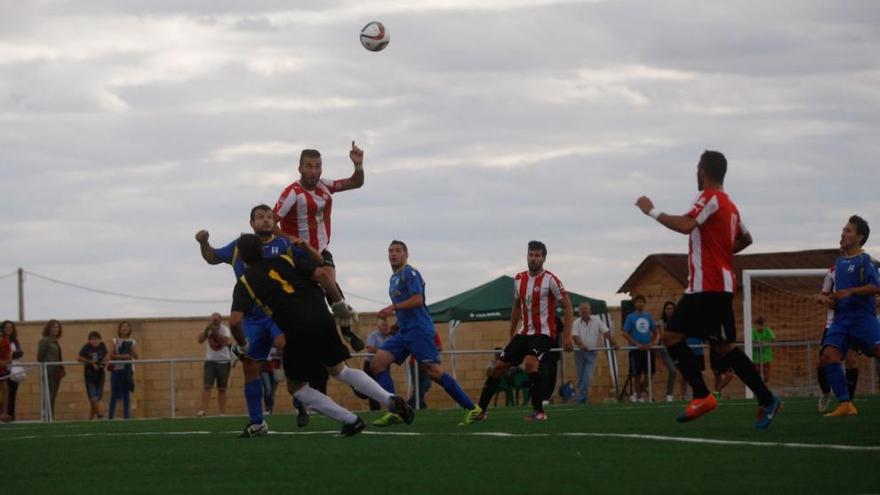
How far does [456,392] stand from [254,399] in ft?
9.11

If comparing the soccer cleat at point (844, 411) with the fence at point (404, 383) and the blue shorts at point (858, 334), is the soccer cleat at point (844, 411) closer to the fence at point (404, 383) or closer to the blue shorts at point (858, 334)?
the blue shorts at point (858, 334)

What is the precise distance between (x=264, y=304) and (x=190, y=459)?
81.4 inches

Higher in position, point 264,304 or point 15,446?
point 264,304

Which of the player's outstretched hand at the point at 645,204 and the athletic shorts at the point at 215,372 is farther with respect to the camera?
the athletic shorts at the point at 215,372

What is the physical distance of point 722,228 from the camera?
11898 mm

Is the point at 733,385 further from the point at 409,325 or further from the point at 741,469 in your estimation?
the point at 741,469

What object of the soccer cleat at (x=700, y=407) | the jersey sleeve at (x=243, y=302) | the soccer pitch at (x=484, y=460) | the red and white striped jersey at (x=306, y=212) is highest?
the red and white striped jersey at (x=306, y=212)

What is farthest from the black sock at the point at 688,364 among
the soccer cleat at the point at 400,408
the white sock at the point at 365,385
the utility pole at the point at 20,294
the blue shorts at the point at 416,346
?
the utility pole at the point at 20,294

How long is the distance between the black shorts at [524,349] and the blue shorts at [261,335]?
3.17 metres

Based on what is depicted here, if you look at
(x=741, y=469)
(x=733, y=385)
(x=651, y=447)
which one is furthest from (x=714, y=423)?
(x=733, y=385)

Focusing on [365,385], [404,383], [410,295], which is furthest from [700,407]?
[404,383]

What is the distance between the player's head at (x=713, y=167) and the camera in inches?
472

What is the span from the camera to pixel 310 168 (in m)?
14.5

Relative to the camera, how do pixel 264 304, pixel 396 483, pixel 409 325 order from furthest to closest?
pixel 409 325, pixel 264 304, pixel 396 483
